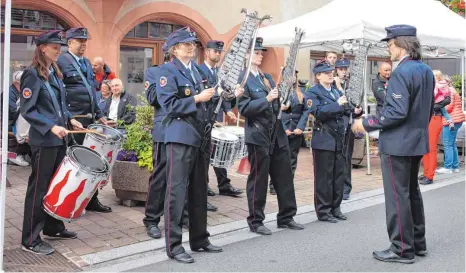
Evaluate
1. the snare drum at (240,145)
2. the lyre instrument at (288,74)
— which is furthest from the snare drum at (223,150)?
the lyre instrument at (288,74)

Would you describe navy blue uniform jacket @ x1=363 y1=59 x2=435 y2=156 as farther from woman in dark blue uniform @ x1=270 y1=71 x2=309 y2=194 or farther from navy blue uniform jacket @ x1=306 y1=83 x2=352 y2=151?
woman in dark blue uniform @ x1=270 y1=71 x2=309 y2=194

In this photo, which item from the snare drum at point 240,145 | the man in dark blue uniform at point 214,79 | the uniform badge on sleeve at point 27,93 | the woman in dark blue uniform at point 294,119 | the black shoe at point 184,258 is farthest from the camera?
the woman in dark blue uniform at point 294,119

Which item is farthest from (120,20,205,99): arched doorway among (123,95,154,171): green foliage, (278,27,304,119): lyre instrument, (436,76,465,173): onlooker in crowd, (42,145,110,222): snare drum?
(42,145,110,222): snare drum

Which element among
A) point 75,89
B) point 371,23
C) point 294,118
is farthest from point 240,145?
point 371,23

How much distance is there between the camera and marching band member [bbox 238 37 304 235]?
577 cm

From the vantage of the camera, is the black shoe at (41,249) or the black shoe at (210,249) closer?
the black shoe at (41,249)

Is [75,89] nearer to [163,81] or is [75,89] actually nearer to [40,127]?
[40,127]

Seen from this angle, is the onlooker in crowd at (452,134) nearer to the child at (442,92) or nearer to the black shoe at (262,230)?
the child at (442,92)

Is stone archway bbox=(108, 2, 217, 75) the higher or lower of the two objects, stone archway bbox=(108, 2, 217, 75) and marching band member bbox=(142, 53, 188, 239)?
the higher

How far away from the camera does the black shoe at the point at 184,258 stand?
16.1ft

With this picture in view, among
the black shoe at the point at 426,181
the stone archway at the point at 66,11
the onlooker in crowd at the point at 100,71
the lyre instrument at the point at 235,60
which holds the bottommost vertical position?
the black shoe at the point at 426,181

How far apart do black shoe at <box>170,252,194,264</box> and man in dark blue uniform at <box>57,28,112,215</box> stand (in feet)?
6.95

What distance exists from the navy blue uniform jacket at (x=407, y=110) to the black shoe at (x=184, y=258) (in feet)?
6.57

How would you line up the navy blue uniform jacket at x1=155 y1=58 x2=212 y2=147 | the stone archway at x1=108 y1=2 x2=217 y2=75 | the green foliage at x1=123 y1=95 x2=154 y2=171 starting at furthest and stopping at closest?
the stone archway at x1=108 y1=2 x2=217 y2=75, the green foliage at x1=123 y1=95 x2=154 y2=171, the navy blue uniform jacket at x1=155 y1=58 x2=212 y2=147
